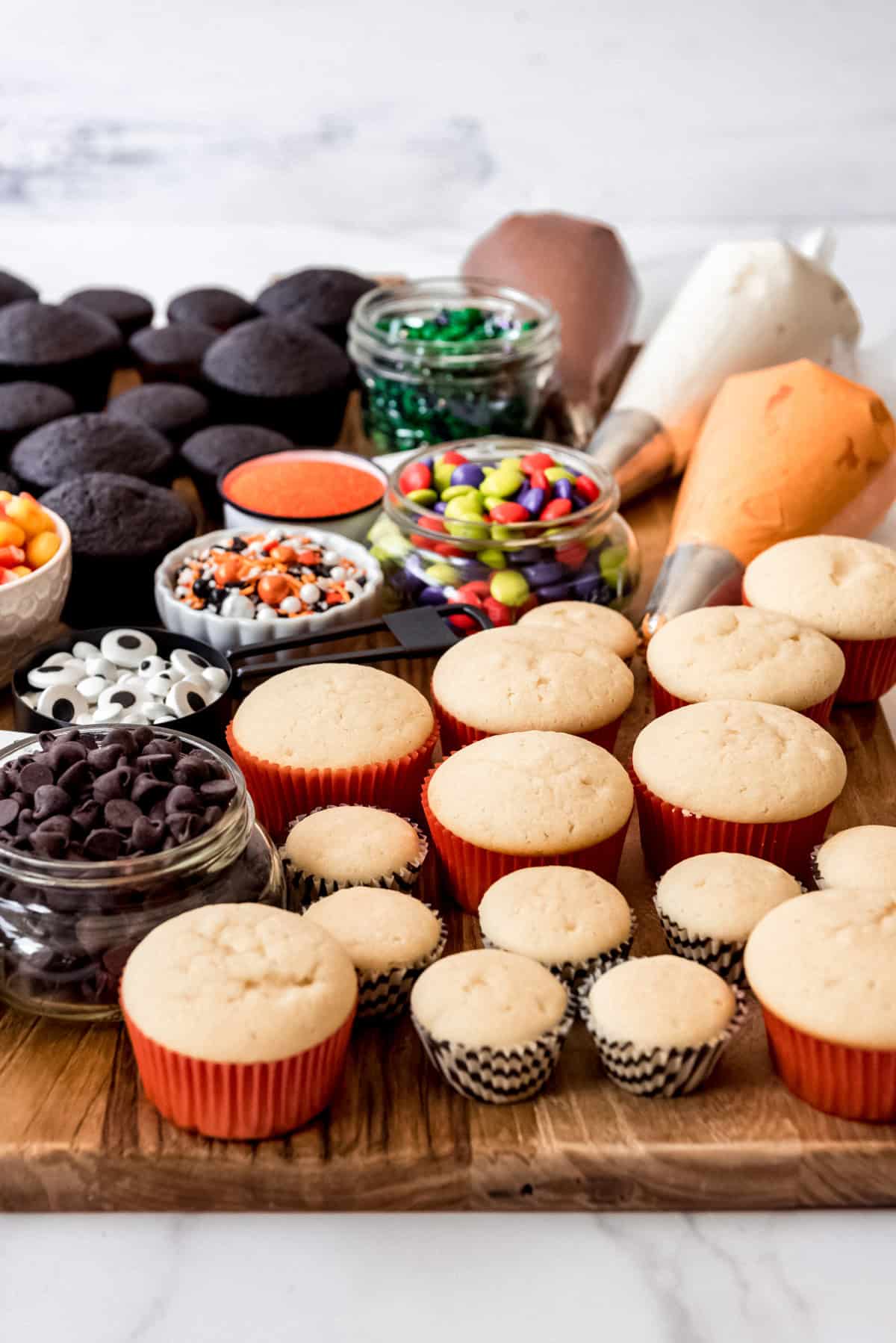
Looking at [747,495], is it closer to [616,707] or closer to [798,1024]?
[616,707]

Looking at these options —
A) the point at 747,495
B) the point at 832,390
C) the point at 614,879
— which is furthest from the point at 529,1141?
the point at 832,390

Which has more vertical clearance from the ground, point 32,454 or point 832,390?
point 832,390

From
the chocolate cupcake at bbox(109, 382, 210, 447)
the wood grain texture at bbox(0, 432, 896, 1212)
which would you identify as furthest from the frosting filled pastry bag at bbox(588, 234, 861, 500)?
the wood grain texture at bbox(0, 432, 896, 1212)

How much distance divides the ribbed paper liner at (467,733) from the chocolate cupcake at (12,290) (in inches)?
62.7

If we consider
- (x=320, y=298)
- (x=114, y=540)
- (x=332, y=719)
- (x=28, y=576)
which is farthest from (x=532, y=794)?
(x=320, y=298)

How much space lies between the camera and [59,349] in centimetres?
278

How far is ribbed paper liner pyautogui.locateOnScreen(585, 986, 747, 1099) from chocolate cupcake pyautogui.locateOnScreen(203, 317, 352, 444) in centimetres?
154

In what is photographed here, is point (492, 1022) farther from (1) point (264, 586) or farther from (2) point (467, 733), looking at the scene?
(1) point (264, 586)

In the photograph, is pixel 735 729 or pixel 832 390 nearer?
pixel 735 729

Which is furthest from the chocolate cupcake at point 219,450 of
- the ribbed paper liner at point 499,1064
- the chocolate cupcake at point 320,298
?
the ribbed paper liner at point 499,1064

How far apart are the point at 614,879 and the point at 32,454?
123 cm

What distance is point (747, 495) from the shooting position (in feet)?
7.60

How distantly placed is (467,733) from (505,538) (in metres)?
0.40

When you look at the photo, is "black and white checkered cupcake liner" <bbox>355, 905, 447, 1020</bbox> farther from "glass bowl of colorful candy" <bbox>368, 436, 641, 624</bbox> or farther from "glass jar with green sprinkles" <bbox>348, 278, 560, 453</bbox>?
"glass jar with green sprinkles" <bbox>348, 278, 560, 453</bbox>
